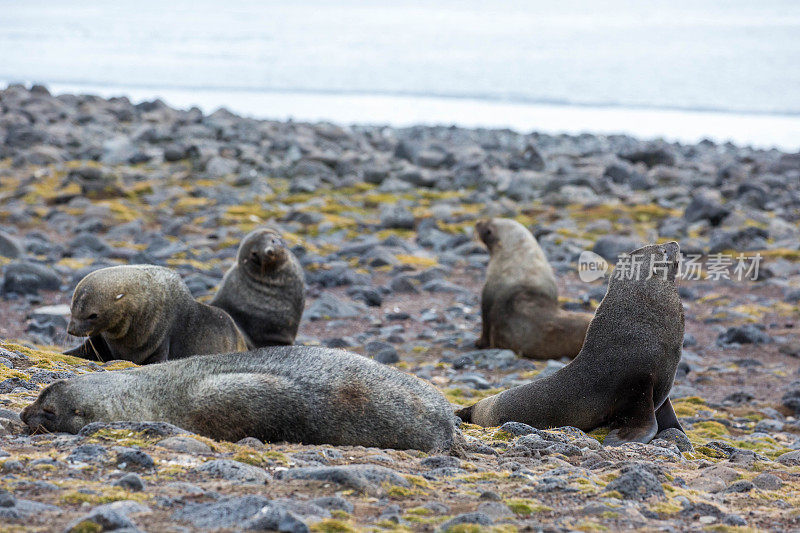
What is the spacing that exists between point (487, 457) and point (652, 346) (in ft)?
6.84

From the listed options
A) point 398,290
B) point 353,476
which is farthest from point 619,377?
point 398,290

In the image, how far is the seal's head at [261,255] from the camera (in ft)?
30.2

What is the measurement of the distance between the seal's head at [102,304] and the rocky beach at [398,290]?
34cm

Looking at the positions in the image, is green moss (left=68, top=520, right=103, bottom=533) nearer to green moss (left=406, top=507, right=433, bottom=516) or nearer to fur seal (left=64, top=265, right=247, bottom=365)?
green moss (left=406, top=507, right=433, bottom=516)

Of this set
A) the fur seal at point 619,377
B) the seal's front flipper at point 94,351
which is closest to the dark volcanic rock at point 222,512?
the fur seal at point 619,377

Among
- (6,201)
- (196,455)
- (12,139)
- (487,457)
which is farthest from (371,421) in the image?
(12,139)

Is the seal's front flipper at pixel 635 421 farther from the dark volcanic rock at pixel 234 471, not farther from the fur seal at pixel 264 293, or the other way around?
the fur seal at pixel 264 293

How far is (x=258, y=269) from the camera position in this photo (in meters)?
9.36

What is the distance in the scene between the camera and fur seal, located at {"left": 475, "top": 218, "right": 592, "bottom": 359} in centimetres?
1025

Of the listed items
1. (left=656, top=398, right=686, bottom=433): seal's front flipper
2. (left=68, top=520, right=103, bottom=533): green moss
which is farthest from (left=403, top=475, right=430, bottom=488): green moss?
(left=656, top=398, right=686, bottom=433): seal's front flipper

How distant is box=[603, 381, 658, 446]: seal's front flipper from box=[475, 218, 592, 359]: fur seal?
10.6ft

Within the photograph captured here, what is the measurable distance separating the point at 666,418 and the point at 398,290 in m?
6.36

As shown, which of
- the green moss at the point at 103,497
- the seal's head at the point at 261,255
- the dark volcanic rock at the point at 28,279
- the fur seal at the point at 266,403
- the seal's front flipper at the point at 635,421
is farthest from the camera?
the dark volcanic rock at the point at 28,279

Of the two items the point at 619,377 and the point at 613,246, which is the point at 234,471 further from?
the point at 613,246
